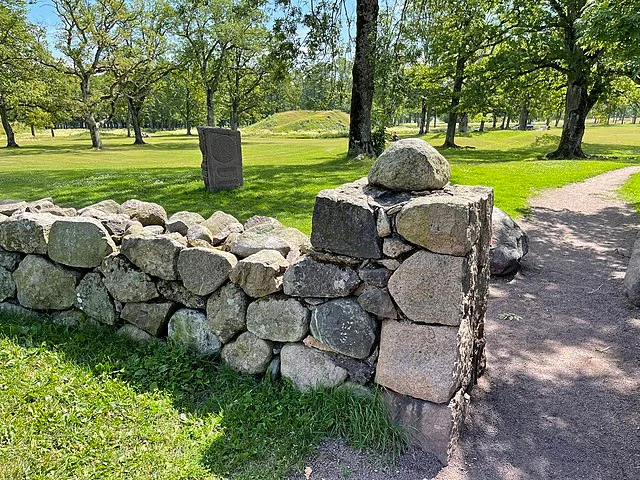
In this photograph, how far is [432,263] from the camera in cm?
272

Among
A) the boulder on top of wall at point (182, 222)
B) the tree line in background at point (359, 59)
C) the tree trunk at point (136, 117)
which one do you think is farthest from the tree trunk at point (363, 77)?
the tree trunk at point (136, 117)

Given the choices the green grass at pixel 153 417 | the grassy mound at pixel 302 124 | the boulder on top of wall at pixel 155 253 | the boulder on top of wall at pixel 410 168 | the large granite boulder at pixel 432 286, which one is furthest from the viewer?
the grassy mound at pixel 302 124

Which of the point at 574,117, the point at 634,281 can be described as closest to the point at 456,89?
the point at 574,117

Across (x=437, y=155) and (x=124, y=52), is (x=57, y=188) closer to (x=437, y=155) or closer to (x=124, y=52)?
(x=437, y=155)

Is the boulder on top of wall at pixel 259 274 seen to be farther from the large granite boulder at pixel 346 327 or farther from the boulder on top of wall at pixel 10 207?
the boulder on top of wall at pixel 10 207

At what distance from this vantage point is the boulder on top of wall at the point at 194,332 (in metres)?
3.47

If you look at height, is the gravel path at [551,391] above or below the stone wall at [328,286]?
below

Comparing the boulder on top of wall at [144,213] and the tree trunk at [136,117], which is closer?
the boulder on top of wall at [144,213]

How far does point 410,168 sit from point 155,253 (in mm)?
2013

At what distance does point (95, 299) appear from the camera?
3807mm

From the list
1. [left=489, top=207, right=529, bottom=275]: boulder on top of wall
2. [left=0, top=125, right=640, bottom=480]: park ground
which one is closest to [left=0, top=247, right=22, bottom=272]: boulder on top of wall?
[left=0, top=125, right=640, bottom=480]: park ground

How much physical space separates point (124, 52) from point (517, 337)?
34.1m

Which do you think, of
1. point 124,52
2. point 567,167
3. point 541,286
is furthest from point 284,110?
point 541,286

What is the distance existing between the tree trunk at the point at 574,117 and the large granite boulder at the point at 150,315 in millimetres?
20662
